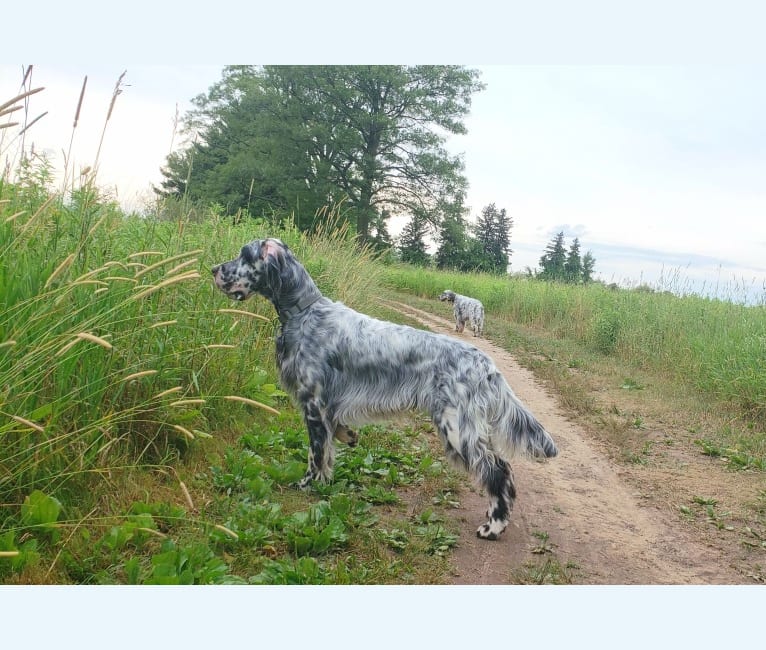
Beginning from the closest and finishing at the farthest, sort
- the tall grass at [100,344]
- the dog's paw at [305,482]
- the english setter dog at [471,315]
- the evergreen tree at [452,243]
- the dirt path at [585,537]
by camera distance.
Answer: the tall grass at [100,344] < the dirt path at [585,537] < the dog's paw at [305,482] < the english setter dog at [471,315] < the evergreen tree at [452,243]

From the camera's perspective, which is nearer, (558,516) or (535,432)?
(535,432)

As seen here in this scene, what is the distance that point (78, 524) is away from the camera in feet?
8.96

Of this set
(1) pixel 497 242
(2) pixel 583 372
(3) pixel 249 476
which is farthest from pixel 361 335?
(1) pixel 497 242

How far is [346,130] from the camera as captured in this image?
2283cm

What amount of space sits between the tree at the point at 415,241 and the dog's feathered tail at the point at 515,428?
1377cm

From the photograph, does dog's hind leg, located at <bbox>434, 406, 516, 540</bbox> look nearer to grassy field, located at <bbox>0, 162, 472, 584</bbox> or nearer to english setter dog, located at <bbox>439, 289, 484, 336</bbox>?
grassy field, located at <bbox>0, 162, 472, 584</bbox>

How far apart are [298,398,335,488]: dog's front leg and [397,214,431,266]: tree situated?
1344 cm

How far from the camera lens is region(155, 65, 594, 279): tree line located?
22.4 metres

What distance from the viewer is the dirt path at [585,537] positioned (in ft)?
11.3

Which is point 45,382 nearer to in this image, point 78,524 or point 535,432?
point 78,524

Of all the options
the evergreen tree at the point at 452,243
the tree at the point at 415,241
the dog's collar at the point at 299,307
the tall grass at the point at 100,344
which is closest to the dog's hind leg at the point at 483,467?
the dog's collar at the point at 299,307

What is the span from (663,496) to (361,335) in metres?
3.01

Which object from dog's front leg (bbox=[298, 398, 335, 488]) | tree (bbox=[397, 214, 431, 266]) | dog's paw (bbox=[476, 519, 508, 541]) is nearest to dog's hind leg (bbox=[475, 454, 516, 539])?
dog's paw (bbox=[476, 519, 508, 541])

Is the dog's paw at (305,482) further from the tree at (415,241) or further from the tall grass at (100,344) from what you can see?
the tree at (415,241)
